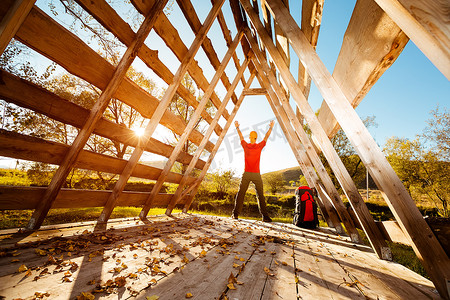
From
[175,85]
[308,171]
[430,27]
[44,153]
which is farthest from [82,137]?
[308,171]

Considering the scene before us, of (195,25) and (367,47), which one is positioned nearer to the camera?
(367,47)

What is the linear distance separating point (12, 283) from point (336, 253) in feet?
10.4

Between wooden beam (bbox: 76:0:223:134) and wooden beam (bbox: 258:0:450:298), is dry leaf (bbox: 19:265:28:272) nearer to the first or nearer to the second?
wooden beam (bbox: 76:0:223:134)

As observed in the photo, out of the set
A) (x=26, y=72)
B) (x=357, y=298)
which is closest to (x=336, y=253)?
(x=357, y=298)

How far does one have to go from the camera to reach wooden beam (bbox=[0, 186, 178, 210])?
191 cm

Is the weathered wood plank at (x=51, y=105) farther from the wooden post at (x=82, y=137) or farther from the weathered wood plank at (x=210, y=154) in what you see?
the weathered wood plank at (x=210, y=154)

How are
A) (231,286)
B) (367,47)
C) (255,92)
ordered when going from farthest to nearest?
(255,92)
(367,47)
(231,286)

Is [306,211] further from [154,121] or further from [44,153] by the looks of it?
[44,153]

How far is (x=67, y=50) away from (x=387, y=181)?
3.18 metres

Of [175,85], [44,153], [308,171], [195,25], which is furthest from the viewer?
[308,171]

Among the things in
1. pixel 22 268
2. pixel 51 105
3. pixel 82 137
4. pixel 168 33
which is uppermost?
pixel 168 33

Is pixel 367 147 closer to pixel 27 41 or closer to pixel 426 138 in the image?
pixel 27 41

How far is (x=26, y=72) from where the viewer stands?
4.59 metres

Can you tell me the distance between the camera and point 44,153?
2.01 meters
